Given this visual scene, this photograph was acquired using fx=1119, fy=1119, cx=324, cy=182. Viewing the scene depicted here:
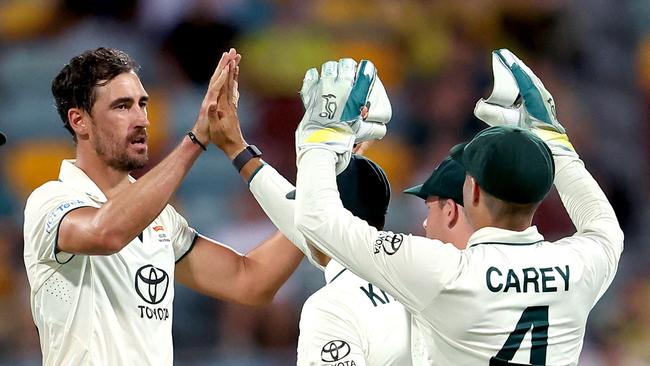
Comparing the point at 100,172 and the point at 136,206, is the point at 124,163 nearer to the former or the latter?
the point at 100,172

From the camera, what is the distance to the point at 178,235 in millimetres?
4340

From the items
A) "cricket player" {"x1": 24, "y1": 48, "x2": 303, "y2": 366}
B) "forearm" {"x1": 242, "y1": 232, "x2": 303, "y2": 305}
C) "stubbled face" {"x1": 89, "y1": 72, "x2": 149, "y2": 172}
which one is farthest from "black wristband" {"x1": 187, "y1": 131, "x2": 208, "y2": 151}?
"forearm" {"x1": 242, "y1": 232, "x2": 303, "y2": 305}

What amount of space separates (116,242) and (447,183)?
1084 mm

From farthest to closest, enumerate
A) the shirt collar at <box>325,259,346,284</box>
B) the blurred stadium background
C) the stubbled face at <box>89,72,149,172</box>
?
the blurred stadium background < the stubbled face at <box>89,72,149,172</box> < the shirt collar at <box>325,259,346,284</box>

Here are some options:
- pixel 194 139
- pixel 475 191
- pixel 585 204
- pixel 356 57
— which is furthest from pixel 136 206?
pixel 356 57

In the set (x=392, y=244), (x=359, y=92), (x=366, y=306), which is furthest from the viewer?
(x=366, y=306)

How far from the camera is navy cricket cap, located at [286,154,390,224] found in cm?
366

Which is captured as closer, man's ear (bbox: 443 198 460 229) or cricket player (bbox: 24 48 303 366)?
man's ear (bbox: 443 198 460 229)

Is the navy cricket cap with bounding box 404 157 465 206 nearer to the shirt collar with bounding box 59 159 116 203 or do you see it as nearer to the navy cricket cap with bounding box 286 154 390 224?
the navy cricket cap with bounding box 286 154 390 224

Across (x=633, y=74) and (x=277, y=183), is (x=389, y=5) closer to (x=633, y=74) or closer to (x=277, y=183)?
(x=633, y=74)

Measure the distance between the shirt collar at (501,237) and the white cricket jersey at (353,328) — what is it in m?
0.47

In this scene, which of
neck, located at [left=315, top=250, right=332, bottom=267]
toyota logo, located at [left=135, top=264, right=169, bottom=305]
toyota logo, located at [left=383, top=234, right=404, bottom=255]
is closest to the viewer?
toyota logo, located at [left=383, top=234, right=404, bottom=255]

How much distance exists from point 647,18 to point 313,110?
20.7 feet

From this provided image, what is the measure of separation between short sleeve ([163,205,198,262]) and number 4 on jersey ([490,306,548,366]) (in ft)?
5.47
